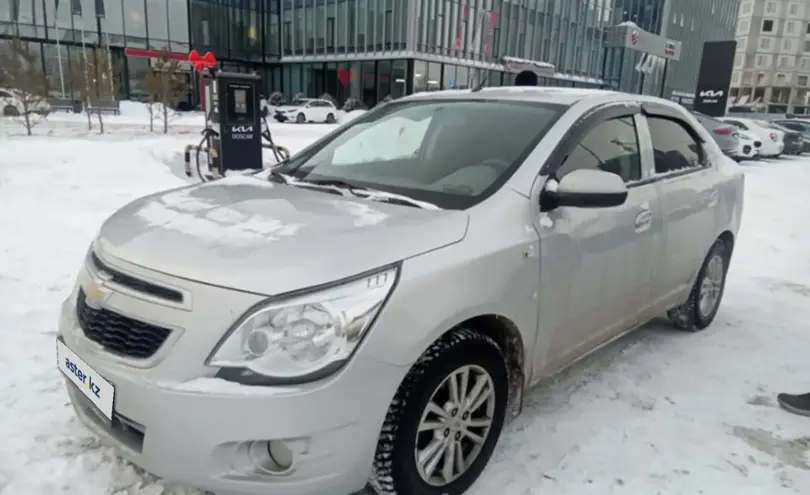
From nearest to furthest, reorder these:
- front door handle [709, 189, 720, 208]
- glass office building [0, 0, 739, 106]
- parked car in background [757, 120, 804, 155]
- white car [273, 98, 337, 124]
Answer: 1. front door handle [709, 189, 720, 208]
2. parked car in background [757, 120, 804, 155]
3. white car [273, 98, 337, 124]
4. glass office building [0, 0, 739, 106]

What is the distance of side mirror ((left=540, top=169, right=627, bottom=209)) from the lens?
2676 mm

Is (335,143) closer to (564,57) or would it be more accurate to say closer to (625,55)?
(564,57)

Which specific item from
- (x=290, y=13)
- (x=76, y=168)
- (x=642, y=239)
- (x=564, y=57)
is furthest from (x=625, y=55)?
(x=642, y=239)

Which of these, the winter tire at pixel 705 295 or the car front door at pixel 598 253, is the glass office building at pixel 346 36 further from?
the car front door at pixel 598 253

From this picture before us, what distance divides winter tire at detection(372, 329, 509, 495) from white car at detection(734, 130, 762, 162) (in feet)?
65.0

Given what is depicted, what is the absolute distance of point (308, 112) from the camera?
31.5m

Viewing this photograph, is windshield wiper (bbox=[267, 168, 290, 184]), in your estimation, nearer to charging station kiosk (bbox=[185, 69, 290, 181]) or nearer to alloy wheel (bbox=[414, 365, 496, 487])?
alloy wheel (bbox=[414, 365, 496, 487])

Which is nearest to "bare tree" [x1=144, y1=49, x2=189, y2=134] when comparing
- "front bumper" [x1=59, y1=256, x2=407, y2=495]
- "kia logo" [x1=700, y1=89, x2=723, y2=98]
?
"front bumper" [x1=59, y1=256, x2=407, y2=495]

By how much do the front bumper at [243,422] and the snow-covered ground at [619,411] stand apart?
612 millimetres

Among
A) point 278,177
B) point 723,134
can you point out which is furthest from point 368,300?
point 723,134

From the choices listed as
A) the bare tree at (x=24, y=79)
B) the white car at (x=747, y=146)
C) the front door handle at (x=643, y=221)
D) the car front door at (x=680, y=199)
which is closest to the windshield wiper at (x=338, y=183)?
the front door handle at (x=643, y=221)

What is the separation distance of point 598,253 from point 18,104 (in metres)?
21.6

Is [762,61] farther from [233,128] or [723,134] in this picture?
[233,128]

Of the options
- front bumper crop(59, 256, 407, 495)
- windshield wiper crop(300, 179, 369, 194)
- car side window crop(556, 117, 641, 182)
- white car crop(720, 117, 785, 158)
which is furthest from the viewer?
white car crop(720, 117, 785, 158)
